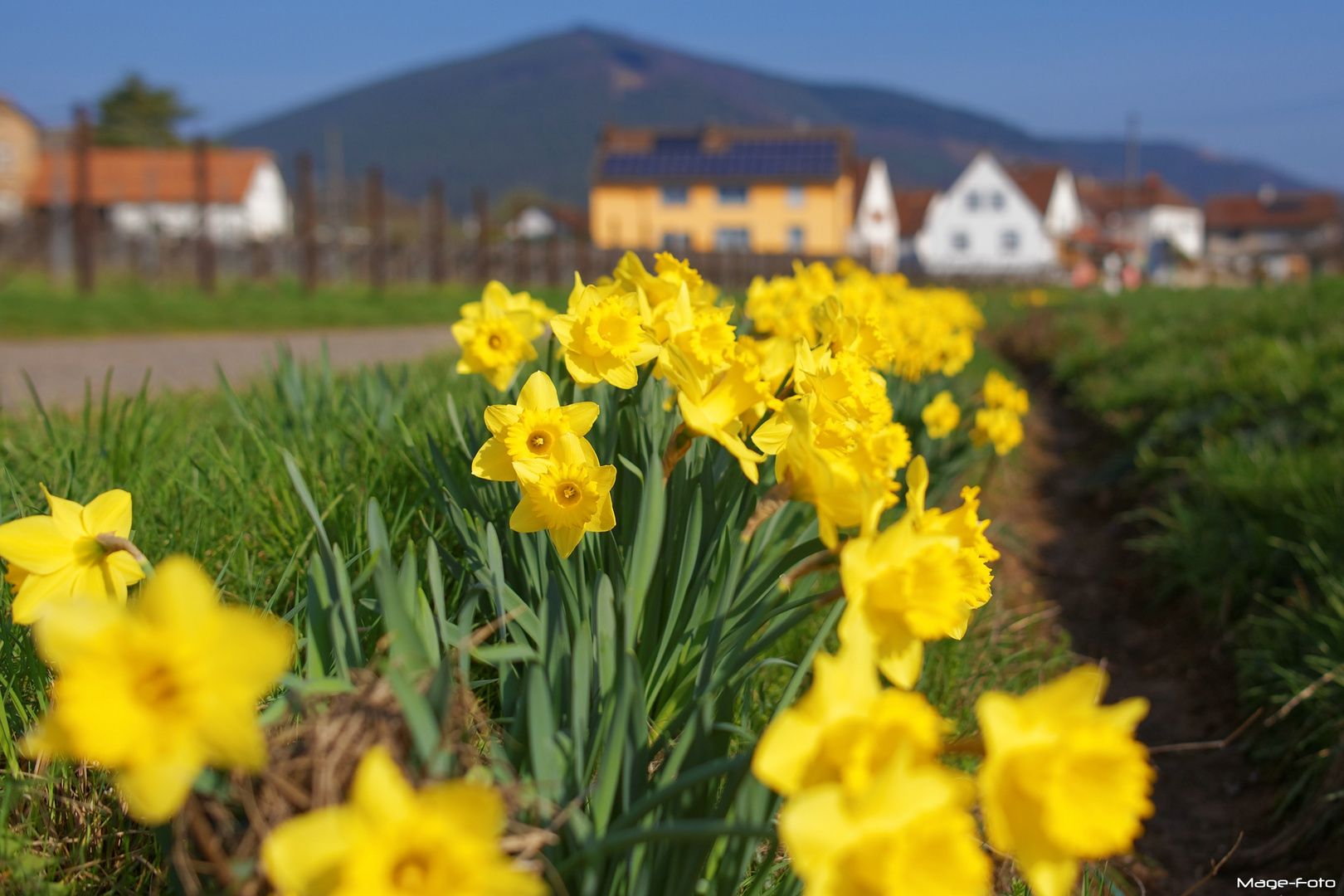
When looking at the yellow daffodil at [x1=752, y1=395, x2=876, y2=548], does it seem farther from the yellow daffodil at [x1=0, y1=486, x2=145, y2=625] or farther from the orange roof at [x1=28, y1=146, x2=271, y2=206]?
the orange roof at [x1=28, y1=146, x2=271, y2=206]

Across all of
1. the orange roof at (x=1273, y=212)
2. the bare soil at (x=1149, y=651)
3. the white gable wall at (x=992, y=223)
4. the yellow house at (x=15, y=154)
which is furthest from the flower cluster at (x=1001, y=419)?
the orange roof at (x=1273, y=212)

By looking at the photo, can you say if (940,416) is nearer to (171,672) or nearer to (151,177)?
(171,672)

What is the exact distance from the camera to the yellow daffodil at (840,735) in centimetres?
71

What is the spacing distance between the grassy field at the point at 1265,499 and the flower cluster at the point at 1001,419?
2.49 ft

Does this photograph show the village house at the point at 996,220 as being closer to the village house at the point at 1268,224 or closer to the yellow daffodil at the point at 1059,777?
the village house at the point at 1268,224

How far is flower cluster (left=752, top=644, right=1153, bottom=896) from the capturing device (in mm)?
667

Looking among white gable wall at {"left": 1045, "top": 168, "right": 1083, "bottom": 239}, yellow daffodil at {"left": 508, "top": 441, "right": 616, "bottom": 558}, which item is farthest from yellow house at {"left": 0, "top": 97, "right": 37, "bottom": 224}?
yellow daffodil at {"left": 508, "top": 441, "right": 616, "bottom": 558}

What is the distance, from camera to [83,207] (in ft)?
Answer: 44.2

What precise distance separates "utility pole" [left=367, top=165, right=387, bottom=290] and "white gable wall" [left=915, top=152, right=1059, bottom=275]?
43.7m

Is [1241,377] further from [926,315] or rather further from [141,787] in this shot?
[141,787]

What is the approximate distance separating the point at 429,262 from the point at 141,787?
20152mm

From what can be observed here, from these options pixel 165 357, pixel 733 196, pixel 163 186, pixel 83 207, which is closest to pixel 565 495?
pixel 165 357

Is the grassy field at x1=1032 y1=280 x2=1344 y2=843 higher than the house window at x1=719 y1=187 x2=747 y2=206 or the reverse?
the reverse

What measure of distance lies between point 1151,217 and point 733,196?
125 feet
